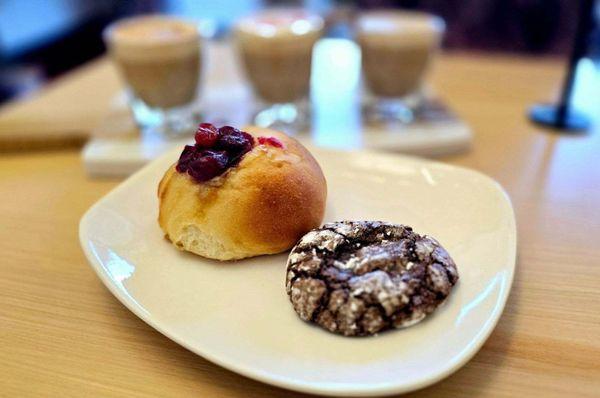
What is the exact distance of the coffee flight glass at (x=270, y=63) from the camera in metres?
1.25

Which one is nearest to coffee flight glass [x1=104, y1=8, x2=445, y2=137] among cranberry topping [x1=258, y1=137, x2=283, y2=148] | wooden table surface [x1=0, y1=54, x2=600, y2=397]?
wooden table surface [x1=0, y1=54, x2=600, y2=397]

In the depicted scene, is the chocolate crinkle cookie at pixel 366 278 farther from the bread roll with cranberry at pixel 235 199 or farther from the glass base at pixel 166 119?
the glass base at pixel 166 119

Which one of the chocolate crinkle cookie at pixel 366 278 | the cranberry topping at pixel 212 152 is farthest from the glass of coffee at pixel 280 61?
the chocolate crinkle cookie at pixel 366 278

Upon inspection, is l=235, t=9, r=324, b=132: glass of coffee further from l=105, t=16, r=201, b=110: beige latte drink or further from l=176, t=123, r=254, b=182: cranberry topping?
l=176, t=123, r=254, b=182: cranberry topping

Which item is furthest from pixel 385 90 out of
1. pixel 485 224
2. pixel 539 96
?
pixel 485 224

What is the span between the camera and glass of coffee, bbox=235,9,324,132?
50.2 inches

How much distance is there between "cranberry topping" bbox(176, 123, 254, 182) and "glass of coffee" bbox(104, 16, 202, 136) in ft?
1.60

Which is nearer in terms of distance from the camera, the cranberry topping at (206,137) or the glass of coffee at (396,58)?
the cranberry topping at (206,137)

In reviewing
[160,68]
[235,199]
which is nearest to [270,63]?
[160,68]

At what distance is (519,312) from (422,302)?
20cm

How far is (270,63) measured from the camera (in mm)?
1290

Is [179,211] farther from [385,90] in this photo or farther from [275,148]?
[385,90]

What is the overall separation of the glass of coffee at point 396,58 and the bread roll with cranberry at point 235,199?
0.61 metres

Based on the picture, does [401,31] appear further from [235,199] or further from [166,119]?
[235,199]
